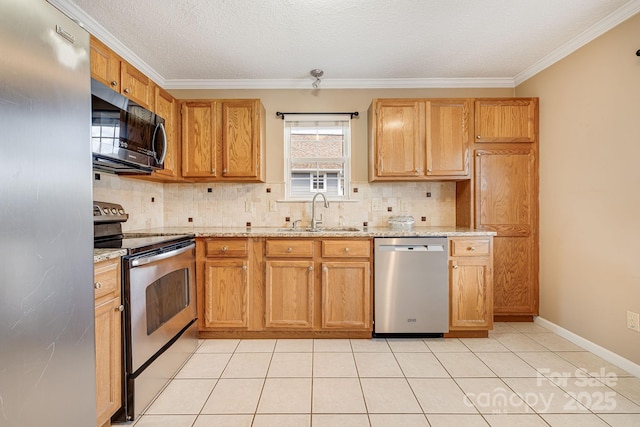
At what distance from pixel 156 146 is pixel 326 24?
1542 millimetres

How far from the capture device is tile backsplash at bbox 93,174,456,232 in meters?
3.23

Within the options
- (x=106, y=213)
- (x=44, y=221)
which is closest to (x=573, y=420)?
(x=44, y=221)

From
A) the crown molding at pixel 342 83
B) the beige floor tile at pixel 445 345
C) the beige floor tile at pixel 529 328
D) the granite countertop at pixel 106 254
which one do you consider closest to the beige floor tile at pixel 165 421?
the granite countertop at pixel 106 254

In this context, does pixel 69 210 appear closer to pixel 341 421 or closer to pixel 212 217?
pixel 341 421

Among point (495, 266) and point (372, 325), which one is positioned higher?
point (495, 266)

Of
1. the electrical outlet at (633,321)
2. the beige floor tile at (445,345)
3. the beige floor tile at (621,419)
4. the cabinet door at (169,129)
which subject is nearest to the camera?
the beige floor tile at (621,419)

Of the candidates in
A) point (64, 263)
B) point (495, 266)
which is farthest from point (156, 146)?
point (495, 266)

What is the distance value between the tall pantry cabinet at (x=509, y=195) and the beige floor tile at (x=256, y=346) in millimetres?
2175

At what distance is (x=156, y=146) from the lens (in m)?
2.15

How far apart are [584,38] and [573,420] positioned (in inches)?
107

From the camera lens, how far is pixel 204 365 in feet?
7.13

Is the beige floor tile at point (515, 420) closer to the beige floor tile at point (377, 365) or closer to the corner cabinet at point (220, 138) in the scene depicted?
the beige floor tile at point (377, 365)

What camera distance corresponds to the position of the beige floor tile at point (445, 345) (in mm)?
2385

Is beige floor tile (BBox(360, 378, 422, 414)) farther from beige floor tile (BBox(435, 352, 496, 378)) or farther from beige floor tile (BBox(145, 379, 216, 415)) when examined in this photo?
beige floor tile (BBox(145, 379, 216, 415))
